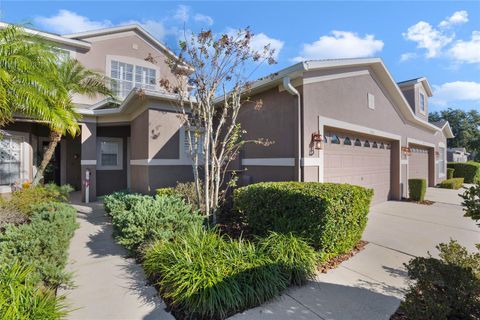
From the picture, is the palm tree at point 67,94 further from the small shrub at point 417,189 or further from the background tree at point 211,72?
the small shrub at point 417,189

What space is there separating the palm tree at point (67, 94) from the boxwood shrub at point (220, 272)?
5.30 metres

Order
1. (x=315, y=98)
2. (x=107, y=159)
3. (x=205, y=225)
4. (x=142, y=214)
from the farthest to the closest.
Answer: (x=107, y=159) < (x=315, y=98) < (x=205, y=225) < (x=142, y=214)

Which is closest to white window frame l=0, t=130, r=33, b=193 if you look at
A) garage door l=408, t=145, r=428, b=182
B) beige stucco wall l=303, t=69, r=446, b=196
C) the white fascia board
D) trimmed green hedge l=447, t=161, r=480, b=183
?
the white fascia board

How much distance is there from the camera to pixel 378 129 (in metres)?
9.72

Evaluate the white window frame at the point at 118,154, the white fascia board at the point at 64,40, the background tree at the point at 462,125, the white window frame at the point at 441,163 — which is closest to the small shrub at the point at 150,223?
the white window frame at the point at 118,154

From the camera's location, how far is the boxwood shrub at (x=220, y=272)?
3.07 meters

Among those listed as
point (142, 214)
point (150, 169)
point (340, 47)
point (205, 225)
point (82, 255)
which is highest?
point (340, 47)

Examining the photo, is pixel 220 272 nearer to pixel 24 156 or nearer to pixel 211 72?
pixel 211 72

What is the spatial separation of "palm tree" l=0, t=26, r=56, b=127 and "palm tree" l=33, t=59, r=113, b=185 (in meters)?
0.37

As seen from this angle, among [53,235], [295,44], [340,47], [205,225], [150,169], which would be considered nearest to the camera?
[53,235]

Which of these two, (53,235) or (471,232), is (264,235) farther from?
(471,232)

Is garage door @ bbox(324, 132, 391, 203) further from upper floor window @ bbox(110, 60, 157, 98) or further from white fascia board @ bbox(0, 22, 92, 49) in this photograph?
white fascia board @ bbox(0, 22, 92, 49)

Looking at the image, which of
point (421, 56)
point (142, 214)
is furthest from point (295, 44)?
point (142, 214)

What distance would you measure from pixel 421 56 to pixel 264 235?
809 cm
